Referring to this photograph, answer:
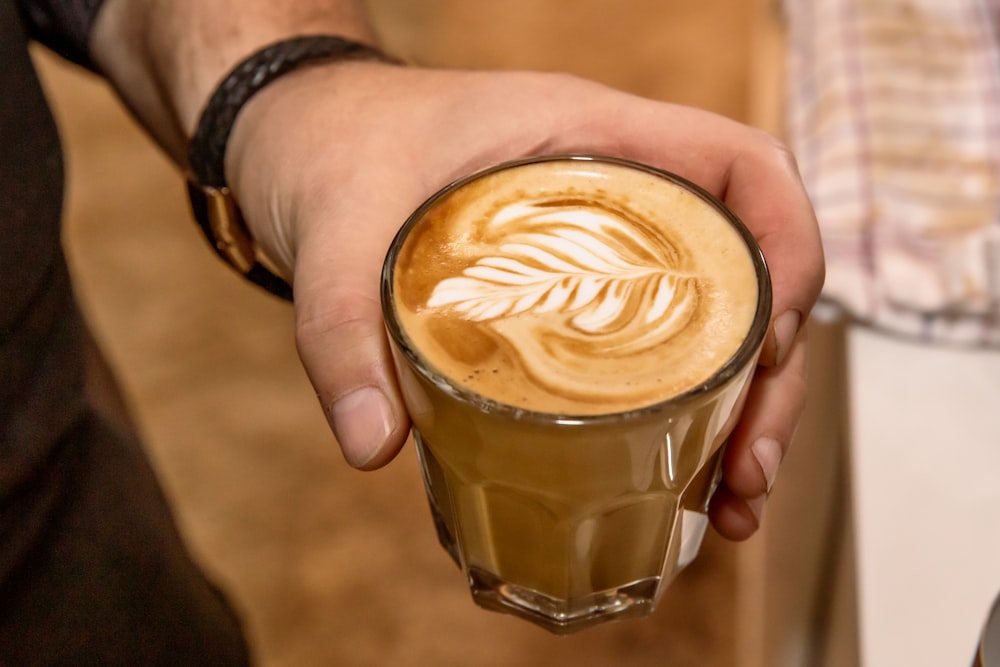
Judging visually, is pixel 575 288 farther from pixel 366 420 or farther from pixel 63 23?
pixel 63 23

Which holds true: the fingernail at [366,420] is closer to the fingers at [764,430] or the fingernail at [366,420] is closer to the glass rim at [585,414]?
the glass rim at [585,414]

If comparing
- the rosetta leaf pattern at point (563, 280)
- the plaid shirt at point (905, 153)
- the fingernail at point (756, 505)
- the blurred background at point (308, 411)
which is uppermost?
the rosetta leaf pattern at point (563, 280)

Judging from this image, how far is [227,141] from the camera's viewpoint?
0.88m

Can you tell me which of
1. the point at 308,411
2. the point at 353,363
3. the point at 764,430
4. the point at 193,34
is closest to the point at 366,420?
the point at 353,363

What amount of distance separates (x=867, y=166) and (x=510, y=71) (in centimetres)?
62

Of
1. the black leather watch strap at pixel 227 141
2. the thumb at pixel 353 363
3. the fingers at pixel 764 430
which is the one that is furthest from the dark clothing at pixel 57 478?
the fingers at pixel 764 430

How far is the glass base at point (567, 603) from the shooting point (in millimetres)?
732

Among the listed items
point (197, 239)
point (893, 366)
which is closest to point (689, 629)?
point (893, 366)

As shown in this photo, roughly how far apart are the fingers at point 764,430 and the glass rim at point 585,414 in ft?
0.41

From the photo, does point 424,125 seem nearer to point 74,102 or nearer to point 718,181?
point 718,181

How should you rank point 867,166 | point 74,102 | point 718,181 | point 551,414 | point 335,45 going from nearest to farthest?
point 551,414
point 718,181
point 335,45
point 867,166
point 74,102

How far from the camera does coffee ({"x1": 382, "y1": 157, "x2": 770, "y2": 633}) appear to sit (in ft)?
1.86

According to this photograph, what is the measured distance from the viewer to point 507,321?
617 millimetres

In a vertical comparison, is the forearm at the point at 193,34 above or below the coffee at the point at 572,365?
above
